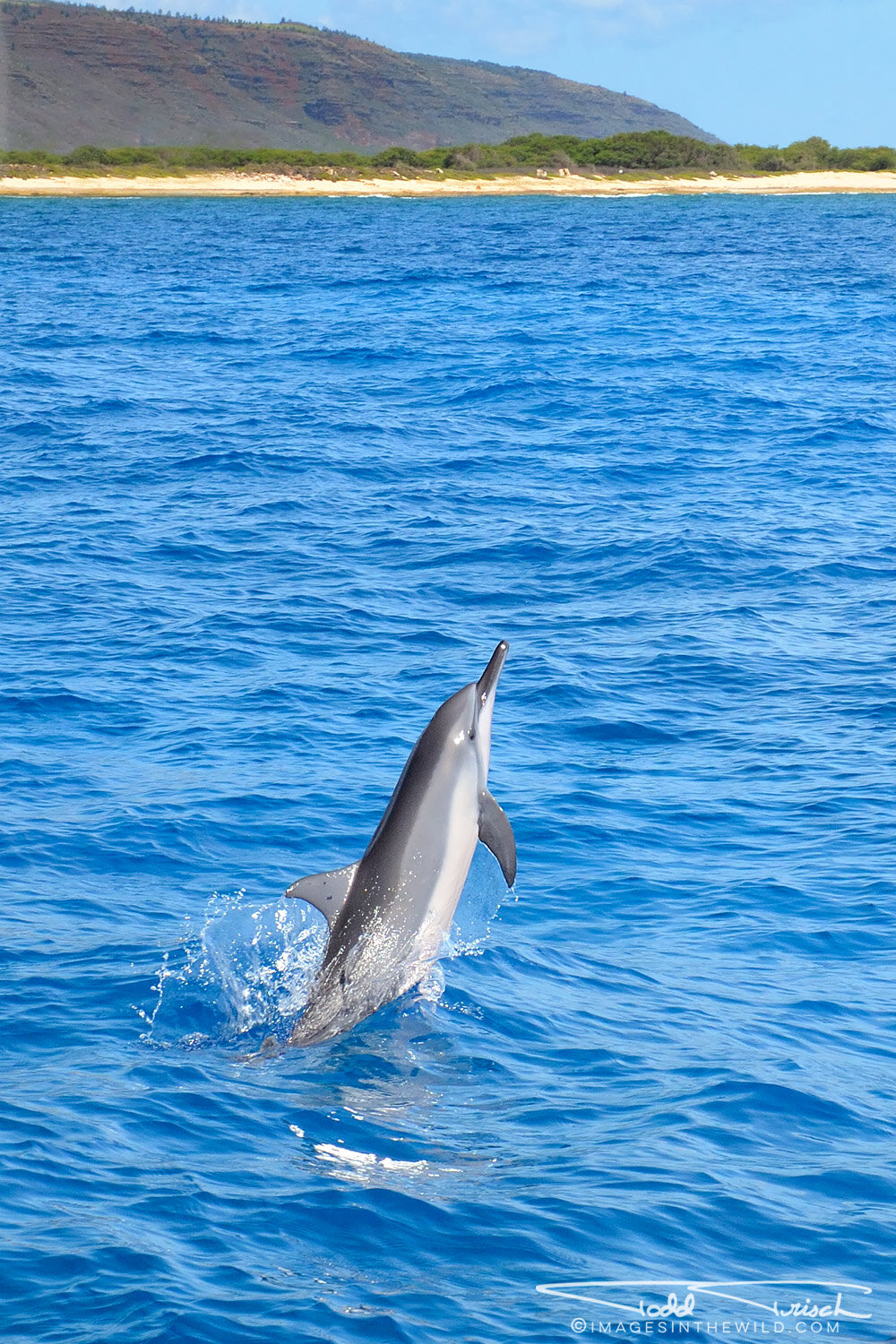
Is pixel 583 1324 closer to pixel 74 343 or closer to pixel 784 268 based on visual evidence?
pixel 74 343

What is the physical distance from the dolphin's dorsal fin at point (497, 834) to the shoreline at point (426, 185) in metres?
120

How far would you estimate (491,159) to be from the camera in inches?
6029

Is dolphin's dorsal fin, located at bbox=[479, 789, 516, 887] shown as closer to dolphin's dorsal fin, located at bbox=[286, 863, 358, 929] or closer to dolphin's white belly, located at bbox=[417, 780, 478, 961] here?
dolphin's white belly, located at bbox=[417, 780, 478, 961]

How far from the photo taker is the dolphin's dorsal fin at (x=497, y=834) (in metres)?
8.62

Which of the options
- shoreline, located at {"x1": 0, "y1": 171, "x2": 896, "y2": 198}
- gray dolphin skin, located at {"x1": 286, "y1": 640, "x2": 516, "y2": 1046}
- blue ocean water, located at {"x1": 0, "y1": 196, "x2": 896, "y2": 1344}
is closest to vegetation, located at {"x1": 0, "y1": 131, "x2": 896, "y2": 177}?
shoreline, located at {"x1": 0, "y1": 171, "x2": 896, "y2": 198}

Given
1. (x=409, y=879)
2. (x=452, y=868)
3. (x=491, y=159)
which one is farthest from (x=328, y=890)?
(x=491, y=159)

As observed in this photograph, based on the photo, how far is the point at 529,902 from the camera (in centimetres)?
1066

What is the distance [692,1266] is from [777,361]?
30.8 metres

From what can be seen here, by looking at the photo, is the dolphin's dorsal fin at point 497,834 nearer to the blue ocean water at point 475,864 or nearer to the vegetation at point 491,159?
the blue ocean water at point 475,864

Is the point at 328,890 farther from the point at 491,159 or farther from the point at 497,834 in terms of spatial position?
the point at 491,159

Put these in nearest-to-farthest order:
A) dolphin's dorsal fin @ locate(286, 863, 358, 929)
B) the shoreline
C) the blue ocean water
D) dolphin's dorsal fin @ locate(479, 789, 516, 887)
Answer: the blue ocean water < dolphin's dorsal fin @ locate(286, 863, 358, 929) < dolphin's dorsal fin @ locate(479, 789, 516, 887) < the shoreline

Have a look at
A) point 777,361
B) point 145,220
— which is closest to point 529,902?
point 777,361

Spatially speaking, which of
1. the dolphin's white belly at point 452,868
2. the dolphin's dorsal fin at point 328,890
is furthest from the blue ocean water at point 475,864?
the dolphin's dorsal fin at point 328,890

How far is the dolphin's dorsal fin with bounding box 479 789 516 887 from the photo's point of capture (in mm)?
8625
